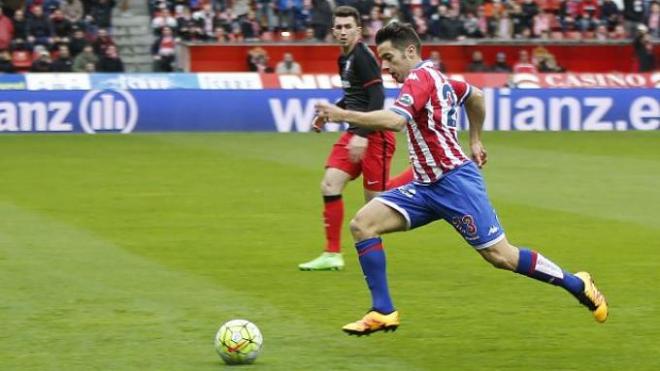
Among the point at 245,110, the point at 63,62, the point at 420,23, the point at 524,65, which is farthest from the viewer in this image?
the point at 420,23

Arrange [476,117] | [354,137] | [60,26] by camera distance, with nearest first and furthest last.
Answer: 1. [476,117]
2. [354,137]
3. [60,26]

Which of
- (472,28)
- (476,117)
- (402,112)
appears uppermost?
(402,112)

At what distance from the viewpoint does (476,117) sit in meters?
8.91

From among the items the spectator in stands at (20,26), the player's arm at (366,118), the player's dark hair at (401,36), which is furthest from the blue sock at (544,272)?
the spectator in stands at (20,26)

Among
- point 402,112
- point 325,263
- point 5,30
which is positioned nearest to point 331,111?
point 402,112

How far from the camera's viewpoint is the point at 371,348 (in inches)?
316

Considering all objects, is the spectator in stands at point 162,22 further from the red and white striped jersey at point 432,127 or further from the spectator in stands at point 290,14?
the red and white striped jersey at point 432,127

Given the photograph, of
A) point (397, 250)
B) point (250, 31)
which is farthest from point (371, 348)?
point (250, 31)

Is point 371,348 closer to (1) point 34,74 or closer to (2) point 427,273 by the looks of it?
(2) point 427,273

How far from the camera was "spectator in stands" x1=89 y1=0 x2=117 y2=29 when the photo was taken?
105 ft

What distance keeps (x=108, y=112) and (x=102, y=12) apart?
279 inches

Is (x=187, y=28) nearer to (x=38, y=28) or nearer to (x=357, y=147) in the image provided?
(x=38, y=28)

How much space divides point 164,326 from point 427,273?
2.94 meters

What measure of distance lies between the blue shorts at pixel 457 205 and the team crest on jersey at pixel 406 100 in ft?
1.98
